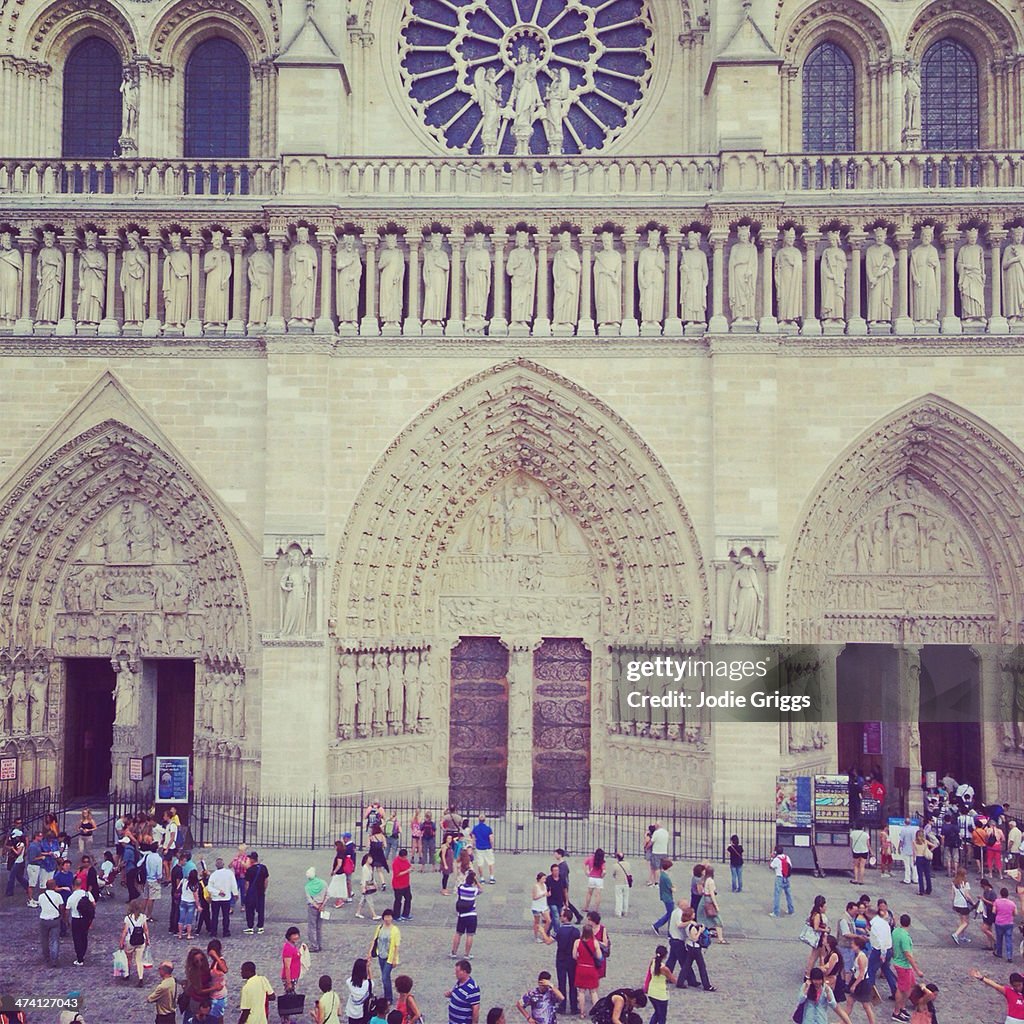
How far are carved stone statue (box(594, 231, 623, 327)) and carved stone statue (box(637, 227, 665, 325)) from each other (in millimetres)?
417

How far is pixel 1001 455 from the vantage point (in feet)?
63.6

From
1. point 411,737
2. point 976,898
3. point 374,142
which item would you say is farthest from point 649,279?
point 976,898

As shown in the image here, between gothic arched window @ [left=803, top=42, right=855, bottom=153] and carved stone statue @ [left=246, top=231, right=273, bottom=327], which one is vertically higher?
gothic arched window @ [left=803, top=42, right=855, bottom=153]

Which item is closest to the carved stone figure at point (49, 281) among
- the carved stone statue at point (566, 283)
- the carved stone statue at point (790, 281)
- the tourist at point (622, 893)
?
the carved stone statue at point (566, 283)

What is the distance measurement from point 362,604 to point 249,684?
8.16 feet

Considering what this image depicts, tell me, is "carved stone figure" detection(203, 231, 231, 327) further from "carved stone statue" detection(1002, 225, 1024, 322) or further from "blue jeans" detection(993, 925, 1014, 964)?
"blue jeans" detection(993, 925, 1014, 964)

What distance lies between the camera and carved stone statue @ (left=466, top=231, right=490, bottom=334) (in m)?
19.6

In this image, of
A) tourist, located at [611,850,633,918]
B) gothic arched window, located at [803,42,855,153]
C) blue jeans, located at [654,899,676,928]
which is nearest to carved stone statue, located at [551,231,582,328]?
gothic arched window, located at [803,42,855,153]

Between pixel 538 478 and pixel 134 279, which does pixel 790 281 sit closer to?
pixel 538 478

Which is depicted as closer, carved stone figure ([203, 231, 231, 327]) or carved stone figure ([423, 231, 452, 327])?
carved stone figure ([423, 231, 452, 327])

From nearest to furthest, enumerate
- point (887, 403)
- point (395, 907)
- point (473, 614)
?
point (395, 907) < point (887, 403) < point (473, 614)

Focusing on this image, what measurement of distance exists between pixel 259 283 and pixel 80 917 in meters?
11.2

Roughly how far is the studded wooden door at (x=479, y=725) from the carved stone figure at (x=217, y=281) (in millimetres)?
7534

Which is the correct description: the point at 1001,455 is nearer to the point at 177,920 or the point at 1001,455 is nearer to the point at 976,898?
the point at 976,898
